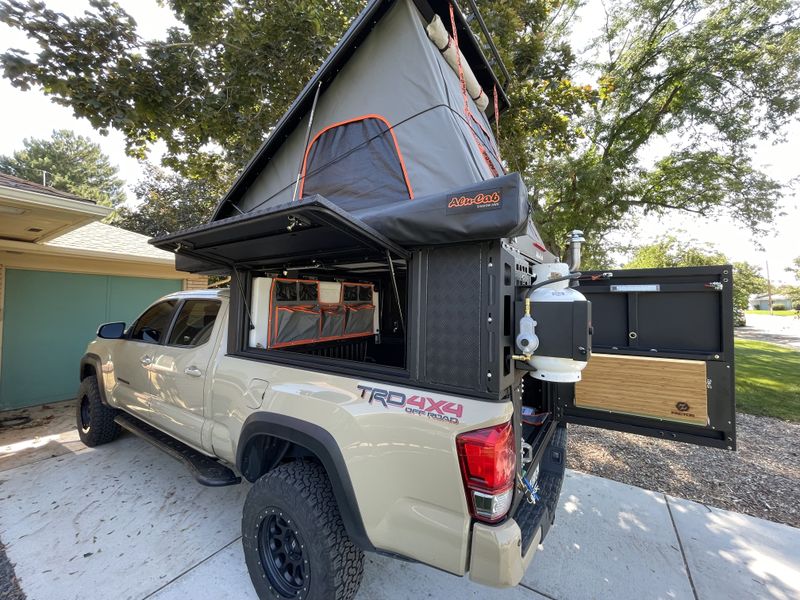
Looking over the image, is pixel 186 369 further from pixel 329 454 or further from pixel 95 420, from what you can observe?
pixel 95 420

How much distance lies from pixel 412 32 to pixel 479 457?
2823mm

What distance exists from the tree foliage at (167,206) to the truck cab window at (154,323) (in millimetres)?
14908

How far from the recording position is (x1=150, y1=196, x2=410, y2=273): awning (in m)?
1.61

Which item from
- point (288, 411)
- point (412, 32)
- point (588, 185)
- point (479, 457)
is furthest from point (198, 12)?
point (588, 185)

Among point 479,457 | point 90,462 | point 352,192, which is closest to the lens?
point 479,457

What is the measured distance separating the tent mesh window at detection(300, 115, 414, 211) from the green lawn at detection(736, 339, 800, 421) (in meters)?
7.31

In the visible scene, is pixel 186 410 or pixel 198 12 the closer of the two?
pixel 186 410

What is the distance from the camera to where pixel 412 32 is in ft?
8.54

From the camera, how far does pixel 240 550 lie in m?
2.66

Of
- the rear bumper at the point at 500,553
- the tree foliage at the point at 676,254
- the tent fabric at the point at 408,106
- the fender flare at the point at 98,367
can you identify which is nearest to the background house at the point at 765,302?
the tree foliage at the point at 676,254

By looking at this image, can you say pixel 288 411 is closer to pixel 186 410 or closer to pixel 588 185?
pixel 186 410

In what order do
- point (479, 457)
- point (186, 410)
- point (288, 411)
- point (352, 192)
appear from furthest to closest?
point (186, 410) < point (352, 192) < point (288, 411) < point (479, 457)

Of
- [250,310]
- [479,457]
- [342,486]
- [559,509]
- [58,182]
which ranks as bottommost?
[559,509]

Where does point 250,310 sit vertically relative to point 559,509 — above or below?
above
